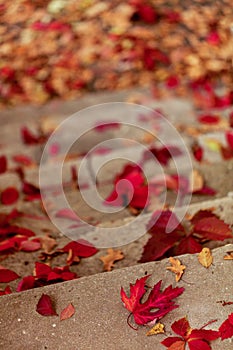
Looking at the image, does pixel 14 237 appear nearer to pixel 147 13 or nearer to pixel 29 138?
pixel 29 138

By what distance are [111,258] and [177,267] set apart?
1.54ft

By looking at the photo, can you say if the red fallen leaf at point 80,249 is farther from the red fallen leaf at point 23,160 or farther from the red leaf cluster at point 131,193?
the red fallen leaf at point 23,160

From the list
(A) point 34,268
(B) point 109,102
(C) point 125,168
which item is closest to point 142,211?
(C) point 125,168

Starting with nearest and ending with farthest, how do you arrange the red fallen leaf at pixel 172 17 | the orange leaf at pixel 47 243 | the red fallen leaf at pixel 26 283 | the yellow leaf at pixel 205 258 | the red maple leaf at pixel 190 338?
the red maple leaf at pixel 190 338 → the yellow leaf at pixel 205 258 → the red fallen leaf at pixel 26 283 → the orange leaf at pixel 47 243 → the red fallen leaf at pixel 172 17

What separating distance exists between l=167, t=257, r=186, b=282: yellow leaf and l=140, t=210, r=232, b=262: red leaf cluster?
0.25 m

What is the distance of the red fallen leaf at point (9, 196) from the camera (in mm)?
3384

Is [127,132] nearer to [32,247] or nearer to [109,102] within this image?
[109,102]

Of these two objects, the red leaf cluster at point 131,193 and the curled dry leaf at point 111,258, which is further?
the red leaf cluster at point 131,193

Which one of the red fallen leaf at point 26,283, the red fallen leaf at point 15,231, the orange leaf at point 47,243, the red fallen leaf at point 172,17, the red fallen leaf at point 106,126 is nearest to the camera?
the red fallen leaf at point 26,283

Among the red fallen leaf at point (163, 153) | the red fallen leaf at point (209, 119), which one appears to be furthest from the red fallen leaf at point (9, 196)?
the red fallen leaf at point (209, 119)

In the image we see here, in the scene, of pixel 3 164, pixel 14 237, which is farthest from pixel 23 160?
pixel 14 237

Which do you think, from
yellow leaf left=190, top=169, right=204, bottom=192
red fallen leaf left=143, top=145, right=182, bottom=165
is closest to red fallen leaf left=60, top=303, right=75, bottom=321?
yellow leaf left=190, top=169, right=204, bottom=192

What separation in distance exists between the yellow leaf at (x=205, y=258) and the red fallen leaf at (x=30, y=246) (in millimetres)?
796

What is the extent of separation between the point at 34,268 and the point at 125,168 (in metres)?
1.15
